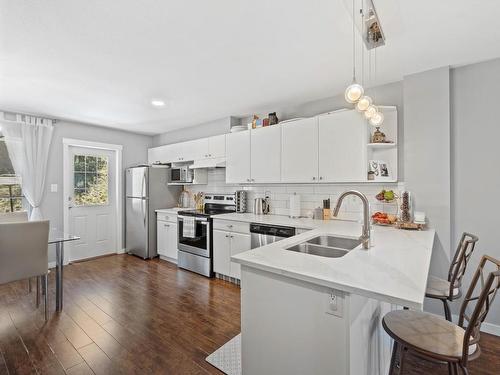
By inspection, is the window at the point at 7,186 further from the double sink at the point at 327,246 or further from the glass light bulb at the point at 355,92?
the glass light bulb at the point at 355,92

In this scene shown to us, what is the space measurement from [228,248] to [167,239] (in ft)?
4.80

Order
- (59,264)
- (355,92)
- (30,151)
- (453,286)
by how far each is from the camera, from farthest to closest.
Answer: (30,151) < (59,264) < (453,286) < (355,92)

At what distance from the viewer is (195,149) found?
4.40 meters

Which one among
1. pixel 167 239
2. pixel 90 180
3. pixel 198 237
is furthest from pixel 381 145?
pixel 90 180

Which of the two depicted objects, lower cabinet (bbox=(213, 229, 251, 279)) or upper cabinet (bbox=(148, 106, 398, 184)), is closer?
upper cabinet (bbox=(148, 106, 398, 184))

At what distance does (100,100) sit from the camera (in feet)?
10.8

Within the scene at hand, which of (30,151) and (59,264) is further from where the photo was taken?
(30,151)

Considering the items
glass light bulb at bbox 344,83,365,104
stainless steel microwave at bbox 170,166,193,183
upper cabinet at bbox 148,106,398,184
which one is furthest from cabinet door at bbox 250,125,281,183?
glass light bulb at bbox 344,83,365,104

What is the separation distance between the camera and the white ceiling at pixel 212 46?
1.65m

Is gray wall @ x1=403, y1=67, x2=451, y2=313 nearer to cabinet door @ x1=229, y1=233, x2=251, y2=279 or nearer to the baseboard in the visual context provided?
the baseboard

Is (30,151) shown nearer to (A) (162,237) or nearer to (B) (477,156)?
(A) (162,237)

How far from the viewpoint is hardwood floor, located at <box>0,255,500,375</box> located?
74.2 inches

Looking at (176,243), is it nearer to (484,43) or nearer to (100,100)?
(100,100)

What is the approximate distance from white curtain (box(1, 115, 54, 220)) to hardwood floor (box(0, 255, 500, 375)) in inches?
51.6
